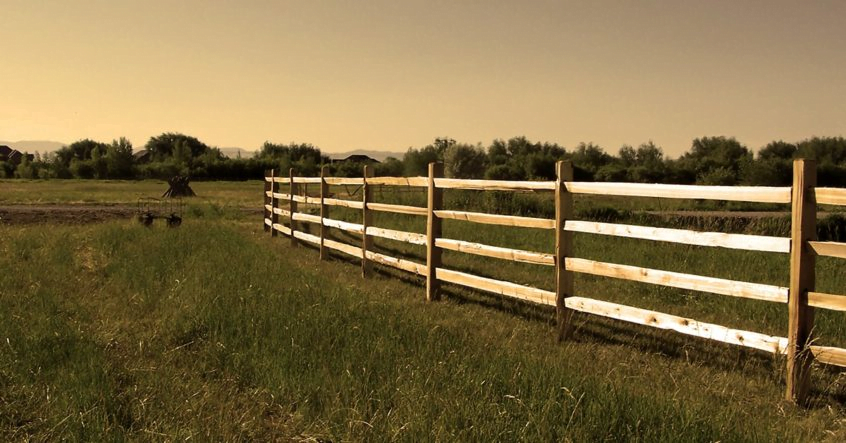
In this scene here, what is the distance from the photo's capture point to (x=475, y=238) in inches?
511

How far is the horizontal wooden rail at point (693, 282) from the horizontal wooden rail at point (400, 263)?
2.69 meters

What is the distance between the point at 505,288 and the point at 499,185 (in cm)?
116

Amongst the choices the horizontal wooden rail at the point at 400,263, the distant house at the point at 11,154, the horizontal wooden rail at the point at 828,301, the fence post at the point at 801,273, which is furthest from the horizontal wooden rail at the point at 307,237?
the distant house at the point at 11,154

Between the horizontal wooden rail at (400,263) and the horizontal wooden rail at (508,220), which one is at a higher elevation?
the horizontal wooden rail at (508,220)

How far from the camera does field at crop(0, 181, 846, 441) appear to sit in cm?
344

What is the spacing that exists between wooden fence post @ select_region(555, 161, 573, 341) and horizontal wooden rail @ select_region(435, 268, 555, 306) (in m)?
0.14

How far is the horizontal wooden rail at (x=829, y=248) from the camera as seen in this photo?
Result: 4070 mm

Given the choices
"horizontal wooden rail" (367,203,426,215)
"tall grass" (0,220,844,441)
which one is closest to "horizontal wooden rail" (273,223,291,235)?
"horizontal wooden rail" (367,203,426,215)

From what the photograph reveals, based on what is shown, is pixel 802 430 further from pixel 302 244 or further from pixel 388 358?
pixel 302 244

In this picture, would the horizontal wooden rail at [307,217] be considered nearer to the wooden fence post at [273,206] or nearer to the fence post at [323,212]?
the fence post at [323,212]

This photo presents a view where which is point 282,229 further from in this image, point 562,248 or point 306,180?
point 562,248

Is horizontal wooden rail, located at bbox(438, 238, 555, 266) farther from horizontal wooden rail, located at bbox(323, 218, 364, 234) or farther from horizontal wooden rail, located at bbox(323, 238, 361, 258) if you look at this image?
horizontal wooden rail, located at bbox(323, 238, 361, 258)

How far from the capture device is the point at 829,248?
4133mm

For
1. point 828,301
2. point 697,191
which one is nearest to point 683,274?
point 697,191
